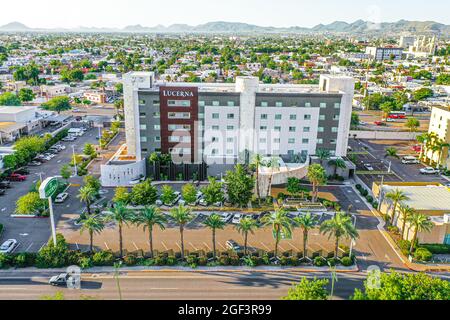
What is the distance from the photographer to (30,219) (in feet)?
194

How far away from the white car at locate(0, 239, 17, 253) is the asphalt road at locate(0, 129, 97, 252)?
26.5 inches

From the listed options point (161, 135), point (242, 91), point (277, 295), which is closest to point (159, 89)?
point (161, 135)

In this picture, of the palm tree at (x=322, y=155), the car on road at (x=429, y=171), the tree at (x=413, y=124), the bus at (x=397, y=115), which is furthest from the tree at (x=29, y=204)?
the bus at (x=397, y=115)

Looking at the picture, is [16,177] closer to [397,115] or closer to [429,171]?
[429,171]

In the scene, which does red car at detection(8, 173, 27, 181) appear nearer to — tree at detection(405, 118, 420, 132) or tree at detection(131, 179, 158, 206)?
tree at detection(131, 179, 158, 206)

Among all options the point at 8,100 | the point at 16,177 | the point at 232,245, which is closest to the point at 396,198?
the point at 232,245

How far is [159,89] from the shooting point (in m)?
73.4

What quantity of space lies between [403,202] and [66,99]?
367 ft

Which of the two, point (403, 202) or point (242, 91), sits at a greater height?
point (242, 91)

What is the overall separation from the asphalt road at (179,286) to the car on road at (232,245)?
5.13m

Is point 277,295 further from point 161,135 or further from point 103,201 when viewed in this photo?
point 161,135

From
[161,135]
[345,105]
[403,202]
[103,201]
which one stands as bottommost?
[103,201]

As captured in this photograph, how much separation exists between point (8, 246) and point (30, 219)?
936 cm
